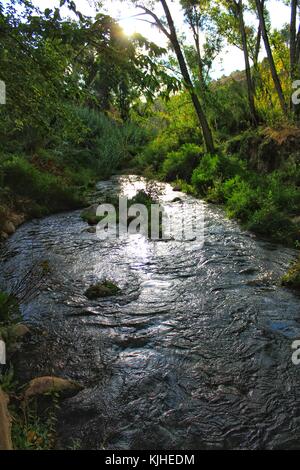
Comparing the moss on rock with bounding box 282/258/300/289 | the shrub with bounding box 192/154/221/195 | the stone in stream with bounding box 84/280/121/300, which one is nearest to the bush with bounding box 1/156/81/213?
the shrub with bounding box 192/154/221/195

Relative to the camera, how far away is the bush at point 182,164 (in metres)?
14.9

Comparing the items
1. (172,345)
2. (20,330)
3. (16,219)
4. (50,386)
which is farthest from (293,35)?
(50,386)

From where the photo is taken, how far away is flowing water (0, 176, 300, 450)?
3025mm

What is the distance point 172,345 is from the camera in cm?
413

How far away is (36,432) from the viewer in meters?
2.85

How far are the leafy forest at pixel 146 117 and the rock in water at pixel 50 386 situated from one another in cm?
267

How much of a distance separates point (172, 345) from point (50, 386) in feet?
4.52

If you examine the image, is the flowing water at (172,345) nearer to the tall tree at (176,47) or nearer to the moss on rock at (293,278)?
the moss on rock at (293,278)

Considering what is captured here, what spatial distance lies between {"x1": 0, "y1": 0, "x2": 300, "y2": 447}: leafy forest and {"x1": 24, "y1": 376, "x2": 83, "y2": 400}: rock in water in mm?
2673

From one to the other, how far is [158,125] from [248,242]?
57.5 feet

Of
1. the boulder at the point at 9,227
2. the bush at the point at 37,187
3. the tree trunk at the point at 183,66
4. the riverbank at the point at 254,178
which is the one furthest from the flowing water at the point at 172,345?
the tree trunk at the point at 183,66

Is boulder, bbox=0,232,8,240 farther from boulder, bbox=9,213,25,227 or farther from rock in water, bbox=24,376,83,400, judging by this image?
rock in water, bbox=24,376,83,400
